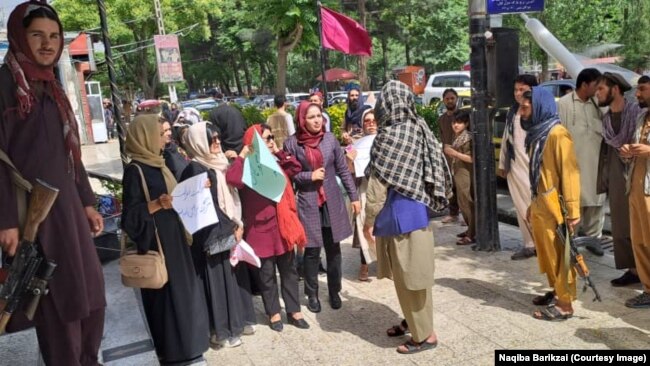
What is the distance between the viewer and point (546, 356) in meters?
3.46

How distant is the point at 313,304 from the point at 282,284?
39cm

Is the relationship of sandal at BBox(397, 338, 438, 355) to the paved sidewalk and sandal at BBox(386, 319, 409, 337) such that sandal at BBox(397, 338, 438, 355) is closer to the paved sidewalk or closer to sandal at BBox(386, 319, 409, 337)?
the paved sidewalk

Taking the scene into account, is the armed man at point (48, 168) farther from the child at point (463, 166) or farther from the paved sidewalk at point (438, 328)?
the child at point (463, 166)

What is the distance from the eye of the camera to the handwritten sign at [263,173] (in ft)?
12.3

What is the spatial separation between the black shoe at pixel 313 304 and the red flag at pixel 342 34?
5.39 m

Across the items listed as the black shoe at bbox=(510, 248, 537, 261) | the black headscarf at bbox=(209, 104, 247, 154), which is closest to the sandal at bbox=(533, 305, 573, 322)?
the black shoe at bbox=(510, 248, 537, 261)

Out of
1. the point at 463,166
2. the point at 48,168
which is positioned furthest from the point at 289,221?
the point at 463,166

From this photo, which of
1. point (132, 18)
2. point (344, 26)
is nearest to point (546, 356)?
point (344, 26)

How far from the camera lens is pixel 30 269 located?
8.09 feet

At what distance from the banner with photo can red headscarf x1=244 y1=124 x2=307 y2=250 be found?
11072 mm

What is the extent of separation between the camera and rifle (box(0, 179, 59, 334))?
2.46 metres

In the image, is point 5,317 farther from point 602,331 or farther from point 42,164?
point 602,331

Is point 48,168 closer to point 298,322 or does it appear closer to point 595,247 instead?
point 298,322

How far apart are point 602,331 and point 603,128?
177 cm
